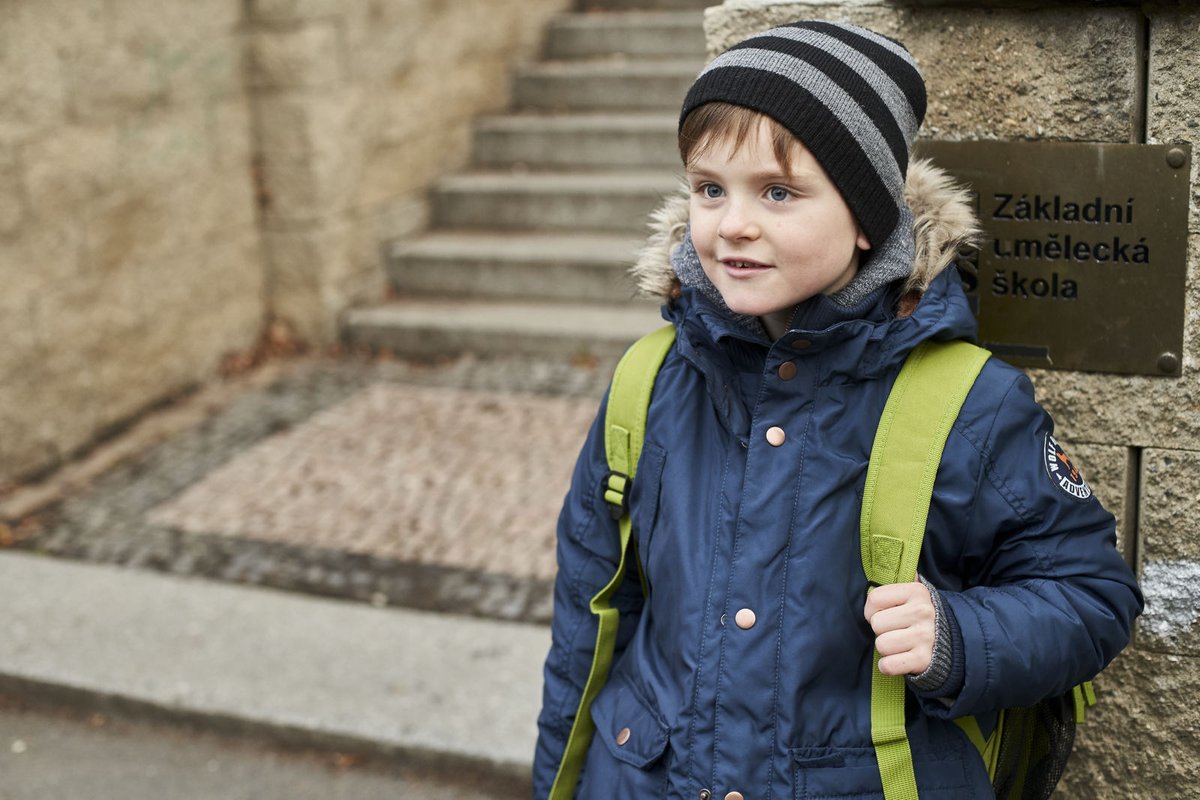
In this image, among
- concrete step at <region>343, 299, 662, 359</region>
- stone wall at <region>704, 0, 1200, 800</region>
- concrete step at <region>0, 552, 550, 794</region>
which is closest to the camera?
stone wall at <region>704, 0, 1200, 800</region>

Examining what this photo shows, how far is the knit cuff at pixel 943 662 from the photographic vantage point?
5.47 ft

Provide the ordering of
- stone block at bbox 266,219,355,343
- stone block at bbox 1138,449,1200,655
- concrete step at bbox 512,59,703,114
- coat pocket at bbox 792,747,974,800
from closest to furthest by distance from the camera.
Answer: coat pocket at bbox 792,747,974,800 < stone block at bbox 1138,449,1200,655 < stone block at bbox 266,219,355,343 < concrete step at bbox 512,59,703,114

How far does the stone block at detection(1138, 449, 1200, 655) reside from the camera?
7.50 feet

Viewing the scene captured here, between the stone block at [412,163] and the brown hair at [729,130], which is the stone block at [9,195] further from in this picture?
the brown hair at [729,130]

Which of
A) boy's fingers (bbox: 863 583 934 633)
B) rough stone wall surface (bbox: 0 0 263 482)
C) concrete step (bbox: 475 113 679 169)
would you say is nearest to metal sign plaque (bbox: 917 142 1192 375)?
boy's fingers (bbox: 863 583 934 633)

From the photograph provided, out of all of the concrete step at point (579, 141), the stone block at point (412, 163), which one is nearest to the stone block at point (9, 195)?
the stone block at point (412, 163)

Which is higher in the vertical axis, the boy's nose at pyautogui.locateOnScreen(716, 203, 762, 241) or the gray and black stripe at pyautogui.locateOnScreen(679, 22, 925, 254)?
the gray and black stripe at pyautogui.locateOnScreen(679, 22, 925, 254)

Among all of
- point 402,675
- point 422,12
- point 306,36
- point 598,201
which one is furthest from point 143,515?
point 422,12

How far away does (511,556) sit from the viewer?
14.6 feet

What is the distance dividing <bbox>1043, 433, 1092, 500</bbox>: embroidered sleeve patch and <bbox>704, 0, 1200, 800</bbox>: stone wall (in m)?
0.57

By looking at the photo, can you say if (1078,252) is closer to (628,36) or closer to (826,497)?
(826,497)

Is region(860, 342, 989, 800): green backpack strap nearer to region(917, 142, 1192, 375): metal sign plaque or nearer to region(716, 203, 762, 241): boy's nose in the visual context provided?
region(716, 203, 762, 241): boy's nose

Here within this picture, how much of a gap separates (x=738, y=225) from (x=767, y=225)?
0.04m

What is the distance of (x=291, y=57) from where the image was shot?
6.38 metres
